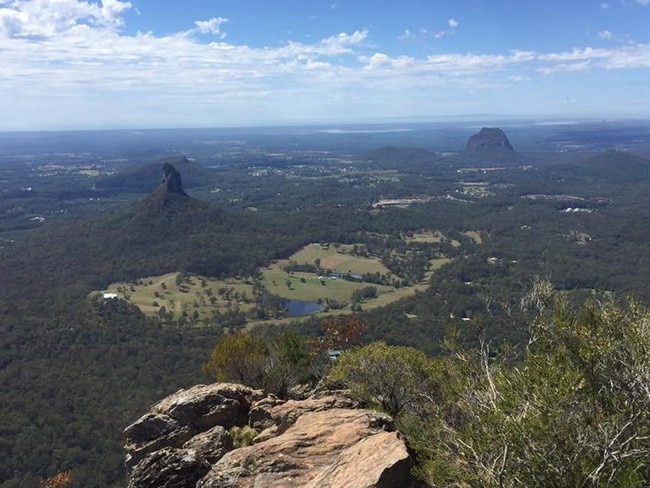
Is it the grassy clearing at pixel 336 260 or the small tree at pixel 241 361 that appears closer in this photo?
the small tree at pixel 241 361

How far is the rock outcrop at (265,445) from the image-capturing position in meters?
14.0

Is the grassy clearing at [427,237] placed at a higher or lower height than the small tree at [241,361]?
lower

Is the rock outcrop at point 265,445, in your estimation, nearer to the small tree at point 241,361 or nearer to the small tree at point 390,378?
the small tree at point 390,378

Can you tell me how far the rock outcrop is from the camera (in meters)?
14.0

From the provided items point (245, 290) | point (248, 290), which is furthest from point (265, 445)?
point (245, 290)

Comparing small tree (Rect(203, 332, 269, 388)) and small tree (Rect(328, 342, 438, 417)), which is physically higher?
small tree (Rect(328, 342, 438, 417))

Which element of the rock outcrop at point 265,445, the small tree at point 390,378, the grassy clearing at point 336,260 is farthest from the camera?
the grassy clearing at point 336,260

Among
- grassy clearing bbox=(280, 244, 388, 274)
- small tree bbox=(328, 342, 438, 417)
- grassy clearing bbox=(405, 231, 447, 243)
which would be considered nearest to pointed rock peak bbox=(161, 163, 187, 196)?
grassy clearing bbox=(280, 244, 388, 274)

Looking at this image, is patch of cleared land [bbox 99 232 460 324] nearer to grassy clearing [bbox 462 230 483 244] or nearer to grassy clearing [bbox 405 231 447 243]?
grassy clearing [bbox 462 230 483 244]

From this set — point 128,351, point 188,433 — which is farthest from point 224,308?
point 188,433

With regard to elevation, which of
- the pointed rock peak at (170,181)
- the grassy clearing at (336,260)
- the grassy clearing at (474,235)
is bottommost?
the grassy clearing at (336,260)

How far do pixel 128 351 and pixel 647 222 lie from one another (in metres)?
161

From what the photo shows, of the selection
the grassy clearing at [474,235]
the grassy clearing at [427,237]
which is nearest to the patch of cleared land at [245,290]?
the grassy clearing at [474,235]

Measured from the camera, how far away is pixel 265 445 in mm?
16312
